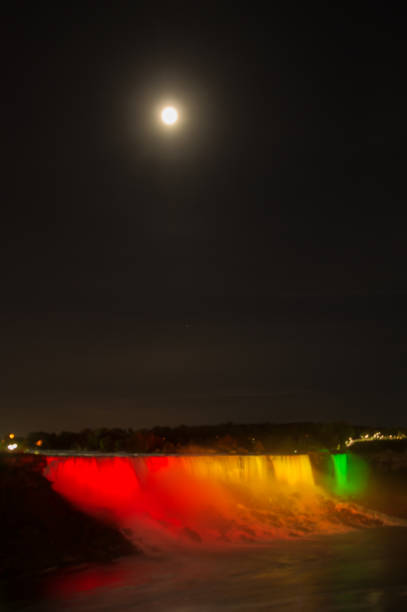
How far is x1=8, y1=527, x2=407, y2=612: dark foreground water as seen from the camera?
67.4 feet

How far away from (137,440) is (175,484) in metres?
17.3

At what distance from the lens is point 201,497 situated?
34.5m

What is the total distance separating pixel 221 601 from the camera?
21.0 metres

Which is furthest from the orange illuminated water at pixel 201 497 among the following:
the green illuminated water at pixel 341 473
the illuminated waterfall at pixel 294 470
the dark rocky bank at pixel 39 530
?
the green illuminated water at pixel 341 473

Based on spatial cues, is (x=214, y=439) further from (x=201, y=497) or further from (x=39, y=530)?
(x=39, y=530)

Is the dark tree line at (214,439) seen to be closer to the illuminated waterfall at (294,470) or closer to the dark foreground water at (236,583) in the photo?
the illuminated waterfall at (294,470)

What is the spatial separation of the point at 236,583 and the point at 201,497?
11.8 metres

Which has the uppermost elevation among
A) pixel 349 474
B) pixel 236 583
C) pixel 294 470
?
pixel 294 470

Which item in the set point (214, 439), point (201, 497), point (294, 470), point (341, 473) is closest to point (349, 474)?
point (341, 473)

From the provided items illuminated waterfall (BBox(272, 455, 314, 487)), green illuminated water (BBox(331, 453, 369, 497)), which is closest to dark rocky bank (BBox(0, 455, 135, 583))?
illuminated waterfall (BBox(272, 455, 314, 487))

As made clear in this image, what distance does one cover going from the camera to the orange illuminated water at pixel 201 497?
2939 centimetres

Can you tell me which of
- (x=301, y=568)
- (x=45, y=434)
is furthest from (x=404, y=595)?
(x=45, y=434)

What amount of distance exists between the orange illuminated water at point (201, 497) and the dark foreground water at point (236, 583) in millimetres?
2934

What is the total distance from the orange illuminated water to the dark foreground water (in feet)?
9.63
